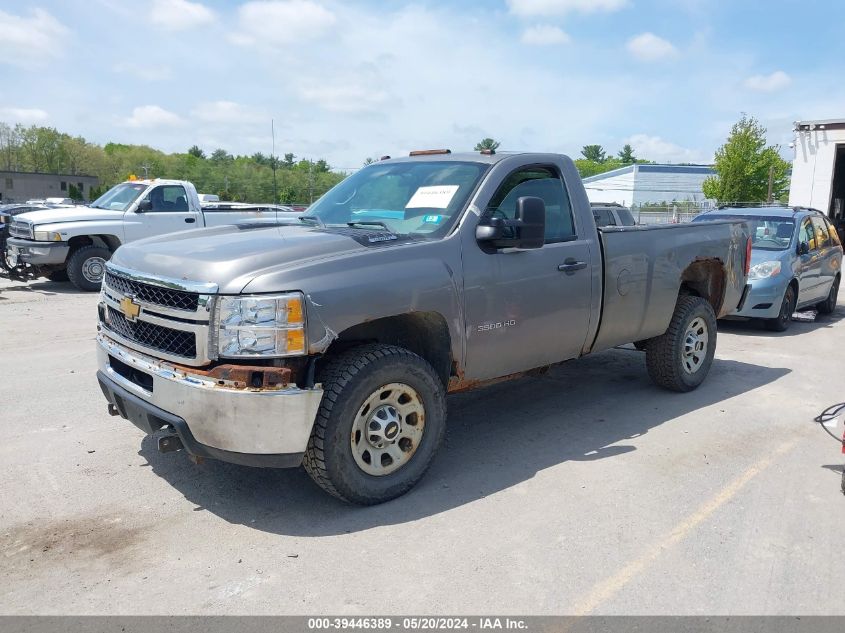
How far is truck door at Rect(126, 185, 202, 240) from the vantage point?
43.4ft

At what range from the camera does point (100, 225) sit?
1284cm

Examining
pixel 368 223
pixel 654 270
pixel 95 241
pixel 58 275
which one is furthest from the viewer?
pixel 58 275

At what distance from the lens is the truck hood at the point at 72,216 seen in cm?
1262

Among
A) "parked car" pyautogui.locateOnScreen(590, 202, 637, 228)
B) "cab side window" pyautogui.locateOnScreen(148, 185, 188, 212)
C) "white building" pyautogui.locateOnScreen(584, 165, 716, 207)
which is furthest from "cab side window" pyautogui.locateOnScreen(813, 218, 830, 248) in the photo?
"white building" pyautogui.locateOnScreen(584, 165, 716, 207)

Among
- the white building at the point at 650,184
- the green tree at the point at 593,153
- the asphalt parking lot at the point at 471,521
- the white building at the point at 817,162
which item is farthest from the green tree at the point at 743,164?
the green tree at the point at 593,153

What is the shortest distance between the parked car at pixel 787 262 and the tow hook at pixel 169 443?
7.55 metres

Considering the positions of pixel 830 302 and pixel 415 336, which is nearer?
pixel 415 336

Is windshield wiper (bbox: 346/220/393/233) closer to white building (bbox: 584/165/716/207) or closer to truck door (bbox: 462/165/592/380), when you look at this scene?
truck door (bbox: 462/165/592/380)

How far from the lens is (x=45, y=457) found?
15.2 feet

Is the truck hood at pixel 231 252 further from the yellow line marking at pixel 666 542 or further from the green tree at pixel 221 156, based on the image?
the green tree at pixel 221 156

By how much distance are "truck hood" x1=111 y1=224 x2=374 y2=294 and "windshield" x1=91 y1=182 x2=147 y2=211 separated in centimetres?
997

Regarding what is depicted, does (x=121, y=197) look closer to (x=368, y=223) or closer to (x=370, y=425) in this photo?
(x=368, y=223)

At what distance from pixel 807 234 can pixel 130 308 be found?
33.0 ft

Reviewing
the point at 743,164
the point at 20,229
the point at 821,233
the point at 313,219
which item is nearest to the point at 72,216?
the point at 20,229
